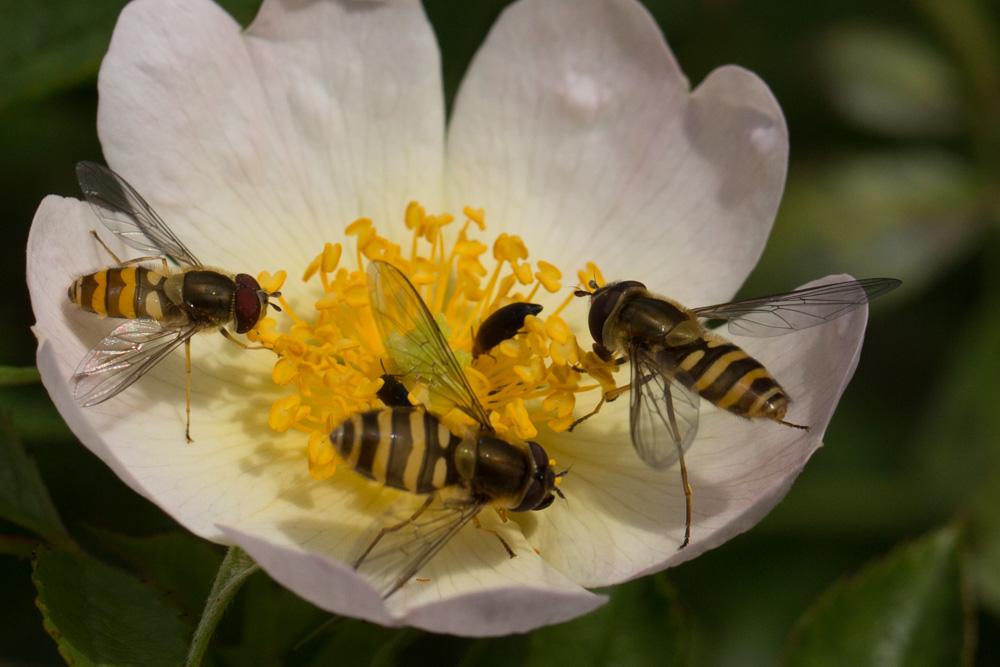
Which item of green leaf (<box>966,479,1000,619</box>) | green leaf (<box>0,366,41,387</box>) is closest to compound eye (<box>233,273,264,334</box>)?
green leaf (<box>0,366,41,387</box>)

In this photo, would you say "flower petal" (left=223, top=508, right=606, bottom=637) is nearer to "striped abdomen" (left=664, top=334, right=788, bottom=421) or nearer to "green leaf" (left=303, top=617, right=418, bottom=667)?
"green leaf" (left=303, top=617, right=418, bottom=667)

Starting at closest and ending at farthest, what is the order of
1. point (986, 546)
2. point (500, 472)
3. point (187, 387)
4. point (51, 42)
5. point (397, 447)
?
point (397, 447), point (500, 472), point (187, 387), point (51, 42), point (986, 546)

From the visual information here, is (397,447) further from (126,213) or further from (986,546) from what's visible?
(986,546)

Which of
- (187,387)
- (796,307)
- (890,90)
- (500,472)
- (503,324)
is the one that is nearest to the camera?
(500,472)

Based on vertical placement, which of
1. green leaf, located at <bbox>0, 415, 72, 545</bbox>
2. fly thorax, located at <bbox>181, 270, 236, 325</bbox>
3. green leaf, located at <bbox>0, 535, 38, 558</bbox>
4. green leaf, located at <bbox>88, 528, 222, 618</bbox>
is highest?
fly thorax, located at <bbox>181, 270, 236, 325</bbox>

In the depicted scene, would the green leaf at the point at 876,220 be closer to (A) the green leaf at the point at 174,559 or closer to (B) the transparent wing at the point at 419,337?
(B) the transparent wing at the point at 419,337

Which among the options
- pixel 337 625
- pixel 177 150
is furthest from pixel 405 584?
pixel 177 150

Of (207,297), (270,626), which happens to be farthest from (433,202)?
(270,626)

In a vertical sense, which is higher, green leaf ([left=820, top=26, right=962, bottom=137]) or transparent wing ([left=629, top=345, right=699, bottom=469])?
transparent wing ([left=629, top=345, right=699, bottom=469])
